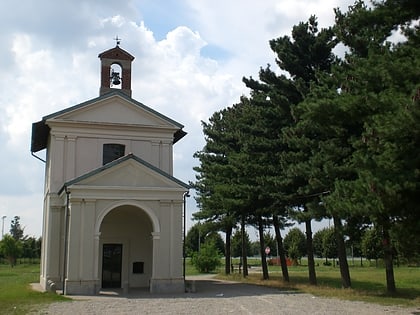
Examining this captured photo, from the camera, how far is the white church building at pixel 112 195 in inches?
939

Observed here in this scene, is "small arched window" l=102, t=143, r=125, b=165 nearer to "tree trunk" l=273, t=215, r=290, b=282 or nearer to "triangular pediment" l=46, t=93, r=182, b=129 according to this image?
"triangular pediment" l=46, t=93, r=182, b=129

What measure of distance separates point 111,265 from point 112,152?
19.8 feet

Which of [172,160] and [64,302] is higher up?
[172,160]

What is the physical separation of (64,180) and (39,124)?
382 cm

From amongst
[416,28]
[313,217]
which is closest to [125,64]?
[313,217]

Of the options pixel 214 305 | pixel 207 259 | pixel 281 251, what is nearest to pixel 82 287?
pixel 214 305

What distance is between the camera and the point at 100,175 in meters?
24.4

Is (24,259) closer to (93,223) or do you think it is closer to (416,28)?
(93,223)

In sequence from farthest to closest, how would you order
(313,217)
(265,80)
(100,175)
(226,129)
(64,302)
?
(226,129)
(265,80)
(100,175)
(313,217)
(64,302)

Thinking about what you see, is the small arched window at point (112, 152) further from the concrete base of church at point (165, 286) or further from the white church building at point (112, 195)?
the concrete base of church at point (165, 286)

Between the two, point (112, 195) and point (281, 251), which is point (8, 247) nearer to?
point (281, 251)

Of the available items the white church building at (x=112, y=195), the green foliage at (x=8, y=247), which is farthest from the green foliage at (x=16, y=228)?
the white church building at (x=112, y=195)

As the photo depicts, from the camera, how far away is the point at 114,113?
29.1 metres

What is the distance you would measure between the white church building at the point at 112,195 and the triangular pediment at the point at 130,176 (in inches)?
1.8
